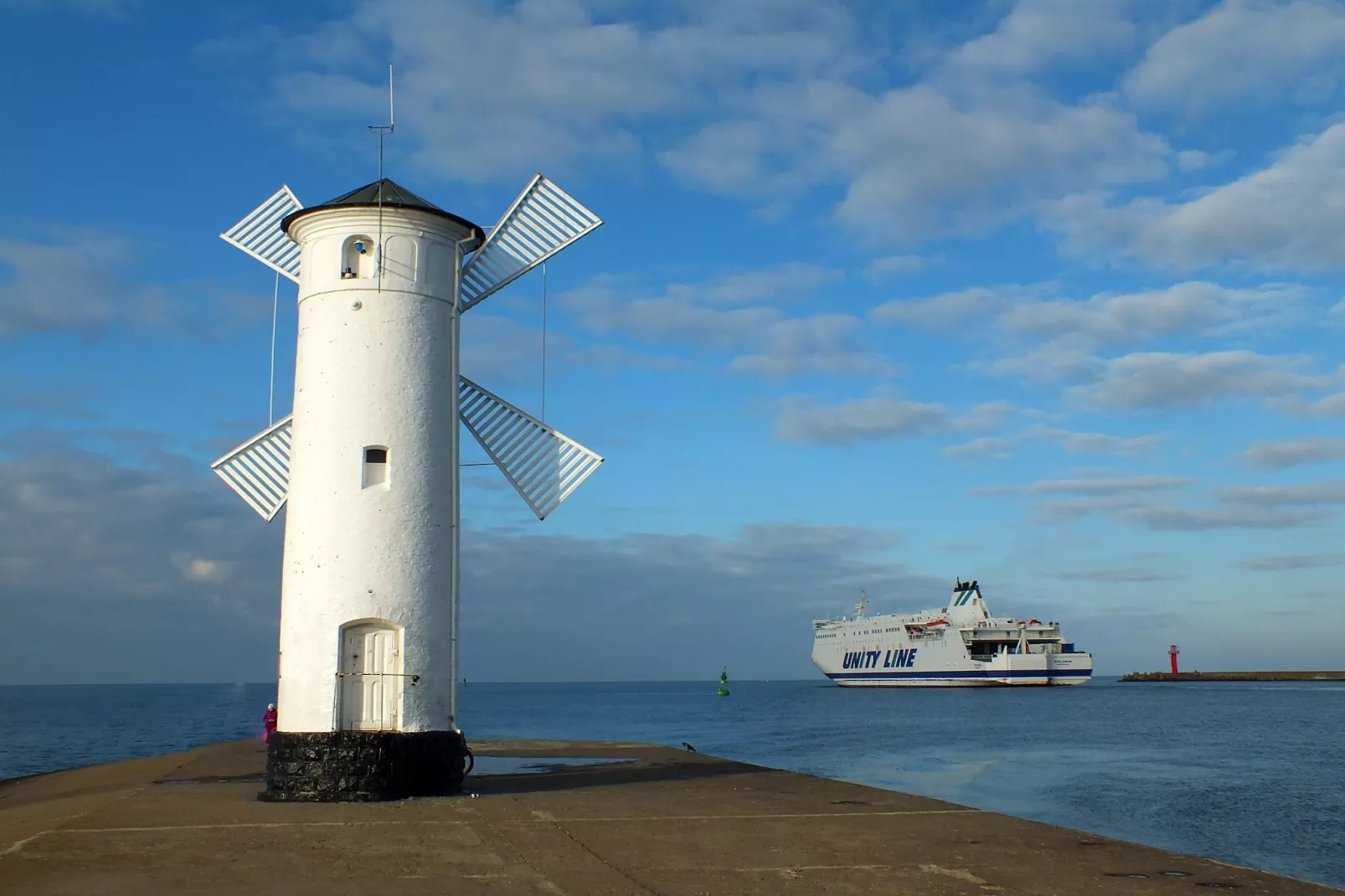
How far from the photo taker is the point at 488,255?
13.7 metres

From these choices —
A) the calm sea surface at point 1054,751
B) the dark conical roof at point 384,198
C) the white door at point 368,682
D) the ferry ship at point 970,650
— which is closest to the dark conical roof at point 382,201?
the dark conical roof at point 384,198

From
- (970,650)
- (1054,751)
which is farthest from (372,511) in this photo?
(970,650)

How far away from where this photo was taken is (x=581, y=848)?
8508 millimetres

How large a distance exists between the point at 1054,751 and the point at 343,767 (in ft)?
86.1

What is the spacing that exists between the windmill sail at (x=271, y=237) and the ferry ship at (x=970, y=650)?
71486 mm

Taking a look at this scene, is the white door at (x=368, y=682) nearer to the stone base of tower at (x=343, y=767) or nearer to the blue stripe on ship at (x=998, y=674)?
the stone base of tower at (x=343, y=767)

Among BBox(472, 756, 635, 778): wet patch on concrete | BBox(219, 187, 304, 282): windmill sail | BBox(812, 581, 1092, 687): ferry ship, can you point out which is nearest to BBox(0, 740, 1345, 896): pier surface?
BBox(472, 756, 635, 778): wet patch on concrete

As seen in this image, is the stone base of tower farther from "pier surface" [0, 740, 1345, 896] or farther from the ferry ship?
the ferry ship

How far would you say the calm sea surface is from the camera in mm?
18016

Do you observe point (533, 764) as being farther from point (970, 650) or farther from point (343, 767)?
point (970, 650)

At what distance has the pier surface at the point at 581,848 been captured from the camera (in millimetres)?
7184

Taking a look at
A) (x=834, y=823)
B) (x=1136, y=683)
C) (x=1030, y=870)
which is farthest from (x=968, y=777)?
(x=1136, y=683)

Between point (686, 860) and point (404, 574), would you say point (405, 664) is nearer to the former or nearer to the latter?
point (404, 574)

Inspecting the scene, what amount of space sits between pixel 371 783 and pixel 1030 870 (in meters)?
6.96
